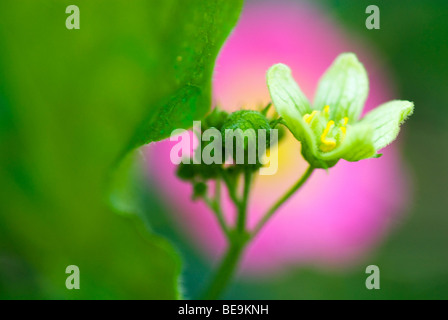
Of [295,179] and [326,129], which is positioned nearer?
[326,129]

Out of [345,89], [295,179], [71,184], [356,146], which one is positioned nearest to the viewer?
[356,146]

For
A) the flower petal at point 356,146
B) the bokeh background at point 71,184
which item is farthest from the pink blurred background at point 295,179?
the flower petal at point 356,146

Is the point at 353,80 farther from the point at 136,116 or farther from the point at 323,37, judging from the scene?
the point at 323,37

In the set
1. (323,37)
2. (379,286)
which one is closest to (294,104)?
(379,286)

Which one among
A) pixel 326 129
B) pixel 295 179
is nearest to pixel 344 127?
pixel 326 129

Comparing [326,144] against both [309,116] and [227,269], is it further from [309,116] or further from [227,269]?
[227,269]

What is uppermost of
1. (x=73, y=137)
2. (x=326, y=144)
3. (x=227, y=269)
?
(x=73, y=137)
